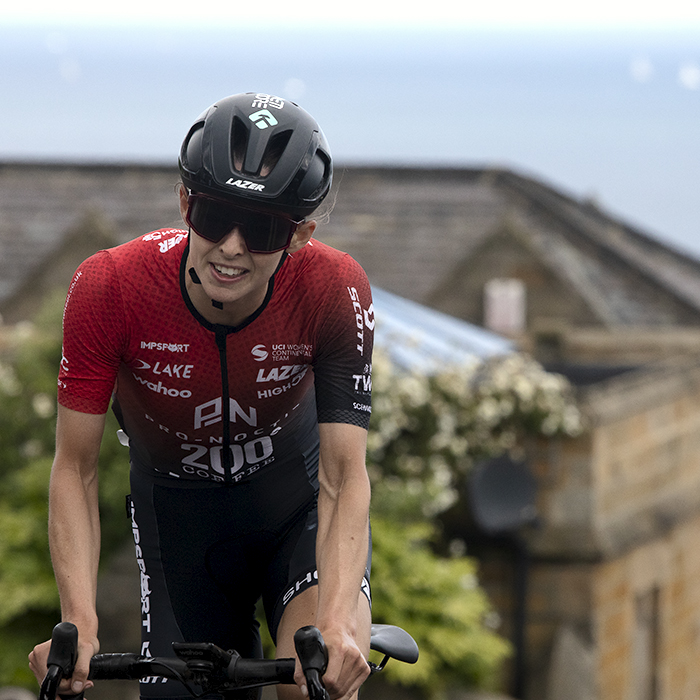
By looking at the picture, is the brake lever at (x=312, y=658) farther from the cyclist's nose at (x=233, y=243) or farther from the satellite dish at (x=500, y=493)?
the satellite dish at (x=500, y=493)

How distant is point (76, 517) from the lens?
302 centimetres

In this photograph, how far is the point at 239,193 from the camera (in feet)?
9.43

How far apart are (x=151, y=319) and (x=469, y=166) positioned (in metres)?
23.9

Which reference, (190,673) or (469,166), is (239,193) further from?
(469,166)

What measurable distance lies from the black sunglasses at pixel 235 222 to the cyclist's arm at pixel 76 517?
58cm

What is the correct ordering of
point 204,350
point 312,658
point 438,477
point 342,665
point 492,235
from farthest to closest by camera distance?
point 492,235
point 438,477
point 204,350
point 342,665
point 312,658

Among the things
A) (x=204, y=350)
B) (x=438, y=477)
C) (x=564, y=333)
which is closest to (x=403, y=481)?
(x=438, y=477)

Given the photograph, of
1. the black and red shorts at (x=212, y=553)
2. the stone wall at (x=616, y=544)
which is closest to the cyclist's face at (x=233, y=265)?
the black and red shorts at (x=212, y=553)

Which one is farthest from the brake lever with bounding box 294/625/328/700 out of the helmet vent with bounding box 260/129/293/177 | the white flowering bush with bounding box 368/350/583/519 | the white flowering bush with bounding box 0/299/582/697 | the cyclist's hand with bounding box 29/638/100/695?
the white flowering bush with bounding box 368/350/583/519

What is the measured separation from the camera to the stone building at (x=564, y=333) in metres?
11.3

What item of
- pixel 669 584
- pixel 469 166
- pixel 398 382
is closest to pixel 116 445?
pixel 398 382

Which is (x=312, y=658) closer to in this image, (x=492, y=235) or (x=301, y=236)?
(x=301, y=236)

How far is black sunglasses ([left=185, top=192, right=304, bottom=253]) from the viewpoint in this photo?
2906 mm

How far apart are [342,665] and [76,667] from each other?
0.62 metres
